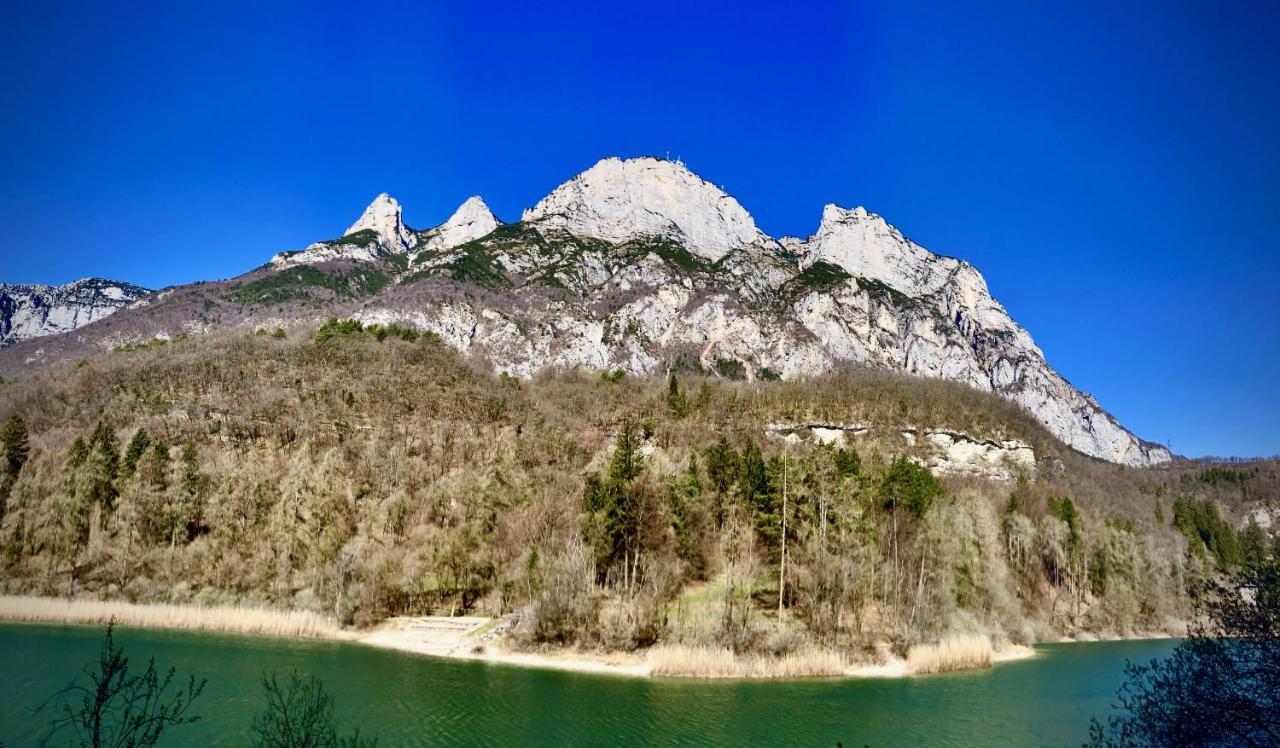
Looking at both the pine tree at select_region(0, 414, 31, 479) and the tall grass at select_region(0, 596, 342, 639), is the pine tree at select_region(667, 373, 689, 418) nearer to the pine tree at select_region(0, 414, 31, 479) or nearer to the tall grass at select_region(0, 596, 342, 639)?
the tall grass at select_region(0, 596, 342, 639)

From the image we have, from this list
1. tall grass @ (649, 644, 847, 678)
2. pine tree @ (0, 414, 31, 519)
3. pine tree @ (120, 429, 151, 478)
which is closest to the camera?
tall grass @ (649, 644, 847, 678)

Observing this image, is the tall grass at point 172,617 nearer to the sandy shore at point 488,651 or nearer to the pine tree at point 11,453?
the sandy shore at point 488,651

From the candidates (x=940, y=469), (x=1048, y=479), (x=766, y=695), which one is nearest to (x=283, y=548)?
(x=766, y=695)

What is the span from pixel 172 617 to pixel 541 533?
28.3 meters

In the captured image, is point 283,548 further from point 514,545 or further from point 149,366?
point 149,366

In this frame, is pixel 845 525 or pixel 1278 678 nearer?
pixel 1278 678

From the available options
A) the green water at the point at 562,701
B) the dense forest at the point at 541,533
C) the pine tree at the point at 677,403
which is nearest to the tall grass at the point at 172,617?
the dense forest at the point at 541,533

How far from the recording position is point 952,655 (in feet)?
146

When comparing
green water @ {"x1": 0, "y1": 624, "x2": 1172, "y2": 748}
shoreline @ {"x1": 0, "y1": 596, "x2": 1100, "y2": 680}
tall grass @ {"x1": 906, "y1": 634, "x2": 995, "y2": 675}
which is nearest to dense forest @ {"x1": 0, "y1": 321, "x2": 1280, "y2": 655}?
tall grass @ {"x1": 906, "y1": 634, "x2": 995, "y2": 675}

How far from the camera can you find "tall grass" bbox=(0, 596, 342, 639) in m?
49.2

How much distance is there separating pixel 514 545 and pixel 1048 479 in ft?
359

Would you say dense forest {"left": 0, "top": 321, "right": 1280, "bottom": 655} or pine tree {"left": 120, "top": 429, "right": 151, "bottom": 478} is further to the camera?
pine tree {"left": 120, "top": 429, "right": 151, "bottom": 478}

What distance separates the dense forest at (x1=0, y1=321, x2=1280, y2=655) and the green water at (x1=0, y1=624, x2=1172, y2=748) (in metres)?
5.89

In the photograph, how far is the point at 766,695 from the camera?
3562 centimetres
